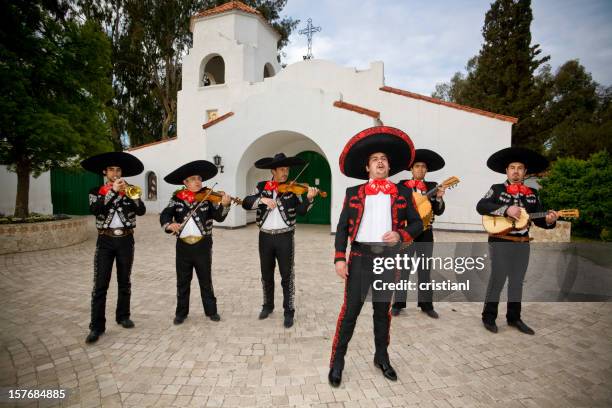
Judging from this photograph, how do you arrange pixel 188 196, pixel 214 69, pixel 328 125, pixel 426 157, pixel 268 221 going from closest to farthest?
pixel 188 196 < pixel 268 221 < pixel 426 157 < pixel 328 125 < pixel 214 69

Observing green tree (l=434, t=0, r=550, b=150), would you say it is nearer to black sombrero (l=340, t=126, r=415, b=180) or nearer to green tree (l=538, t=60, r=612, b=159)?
green tree (l=538, t=60, r=612, b=159)

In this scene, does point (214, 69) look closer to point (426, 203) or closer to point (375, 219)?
point (426, 203)

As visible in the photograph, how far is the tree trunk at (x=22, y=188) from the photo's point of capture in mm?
8516

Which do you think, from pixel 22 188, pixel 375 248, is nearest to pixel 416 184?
pixel 375 248

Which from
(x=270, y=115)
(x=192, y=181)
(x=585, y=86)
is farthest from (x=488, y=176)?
(x=585, y=86)

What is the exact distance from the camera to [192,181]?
3.99 m

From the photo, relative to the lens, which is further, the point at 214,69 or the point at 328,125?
the point at 214,69

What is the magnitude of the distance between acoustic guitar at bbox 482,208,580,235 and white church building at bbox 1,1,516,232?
6402 mm

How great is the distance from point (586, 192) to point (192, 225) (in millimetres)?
11354

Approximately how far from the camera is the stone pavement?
265 cm

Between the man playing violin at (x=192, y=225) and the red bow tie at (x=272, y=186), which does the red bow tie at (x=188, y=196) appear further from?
the red bow tie at (x=272, y=186)

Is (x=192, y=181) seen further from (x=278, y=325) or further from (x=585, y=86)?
(x=585, y=86)

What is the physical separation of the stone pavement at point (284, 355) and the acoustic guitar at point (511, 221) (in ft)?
4.43

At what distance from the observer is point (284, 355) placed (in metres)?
3.29
